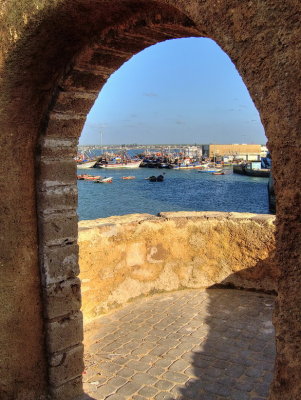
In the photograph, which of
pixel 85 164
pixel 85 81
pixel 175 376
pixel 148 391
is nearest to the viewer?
pixel 85 81

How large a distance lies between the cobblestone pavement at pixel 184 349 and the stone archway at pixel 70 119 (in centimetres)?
56

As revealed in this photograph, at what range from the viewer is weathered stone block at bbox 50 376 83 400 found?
3.34m

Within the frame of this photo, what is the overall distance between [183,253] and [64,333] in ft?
9.13

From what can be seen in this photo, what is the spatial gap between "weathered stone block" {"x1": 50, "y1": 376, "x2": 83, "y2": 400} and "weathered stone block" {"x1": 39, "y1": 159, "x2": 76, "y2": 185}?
5.39 feet

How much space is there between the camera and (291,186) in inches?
55.2

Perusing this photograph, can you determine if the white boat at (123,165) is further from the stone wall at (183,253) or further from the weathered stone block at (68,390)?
the weathered stone block at (68,390)

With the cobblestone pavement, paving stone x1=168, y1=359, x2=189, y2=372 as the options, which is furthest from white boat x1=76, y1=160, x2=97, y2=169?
paving stone x1=168, y1=359, x2=189, y2=372

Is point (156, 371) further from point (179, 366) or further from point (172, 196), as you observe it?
point (172, 196)

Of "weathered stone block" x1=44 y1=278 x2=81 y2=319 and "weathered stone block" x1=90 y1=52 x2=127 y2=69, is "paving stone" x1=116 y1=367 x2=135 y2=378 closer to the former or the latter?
"weathered stone block" x1=44 y1=278 x2=81 y2=319

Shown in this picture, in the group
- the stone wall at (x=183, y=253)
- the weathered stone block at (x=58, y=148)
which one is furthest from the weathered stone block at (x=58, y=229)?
the stone wall at (x=183, y=253)

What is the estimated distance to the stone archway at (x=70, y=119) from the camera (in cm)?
142

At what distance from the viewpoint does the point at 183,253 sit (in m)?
5.92

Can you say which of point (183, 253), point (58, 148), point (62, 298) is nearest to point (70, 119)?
point (58, 148)

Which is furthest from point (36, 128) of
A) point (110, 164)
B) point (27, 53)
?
point (110, 164)
